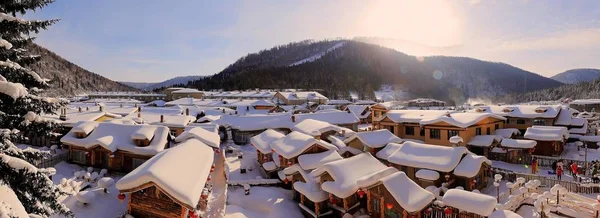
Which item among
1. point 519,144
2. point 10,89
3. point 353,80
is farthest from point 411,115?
point 353,80

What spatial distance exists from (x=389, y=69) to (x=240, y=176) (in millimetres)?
168286

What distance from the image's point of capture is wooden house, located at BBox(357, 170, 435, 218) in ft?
51.5

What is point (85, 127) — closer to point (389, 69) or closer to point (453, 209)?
point (453, 209)

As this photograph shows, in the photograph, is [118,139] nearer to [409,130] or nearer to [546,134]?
[409,130]

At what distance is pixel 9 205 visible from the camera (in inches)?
272

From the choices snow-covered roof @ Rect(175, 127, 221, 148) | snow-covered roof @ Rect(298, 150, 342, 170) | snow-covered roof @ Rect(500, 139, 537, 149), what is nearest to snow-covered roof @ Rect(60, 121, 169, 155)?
snow-covered roof @ Rect(175, 127, 221, 148)

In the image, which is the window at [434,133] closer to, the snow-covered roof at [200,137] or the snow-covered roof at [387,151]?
the snow-covered roof at [387,151]

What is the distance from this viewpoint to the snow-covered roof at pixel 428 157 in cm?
2205

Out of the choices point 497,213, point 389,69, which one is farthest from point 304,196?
point 389,69

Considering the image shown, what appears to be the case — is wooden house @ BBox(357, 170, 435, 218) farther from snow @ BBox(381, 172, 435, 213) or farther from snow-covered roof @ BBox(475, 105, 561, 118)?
snow-covered roof @ BBox(475, 105, 561, 118)

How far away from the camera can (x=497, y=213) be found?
13656mm

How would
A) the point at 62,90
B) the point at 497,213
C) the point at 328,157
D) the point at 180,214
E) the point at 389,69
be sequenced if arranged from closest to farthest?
the point at 497,213 < the point at 180,214 < the point at 328,157 < the point at 62,90 < the point at 389,69

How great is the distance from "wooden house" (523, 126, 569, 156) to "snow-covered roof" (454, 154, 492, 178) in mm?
13552

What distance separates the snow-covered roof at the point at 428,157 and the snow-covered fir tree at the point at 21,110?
2067 cm
